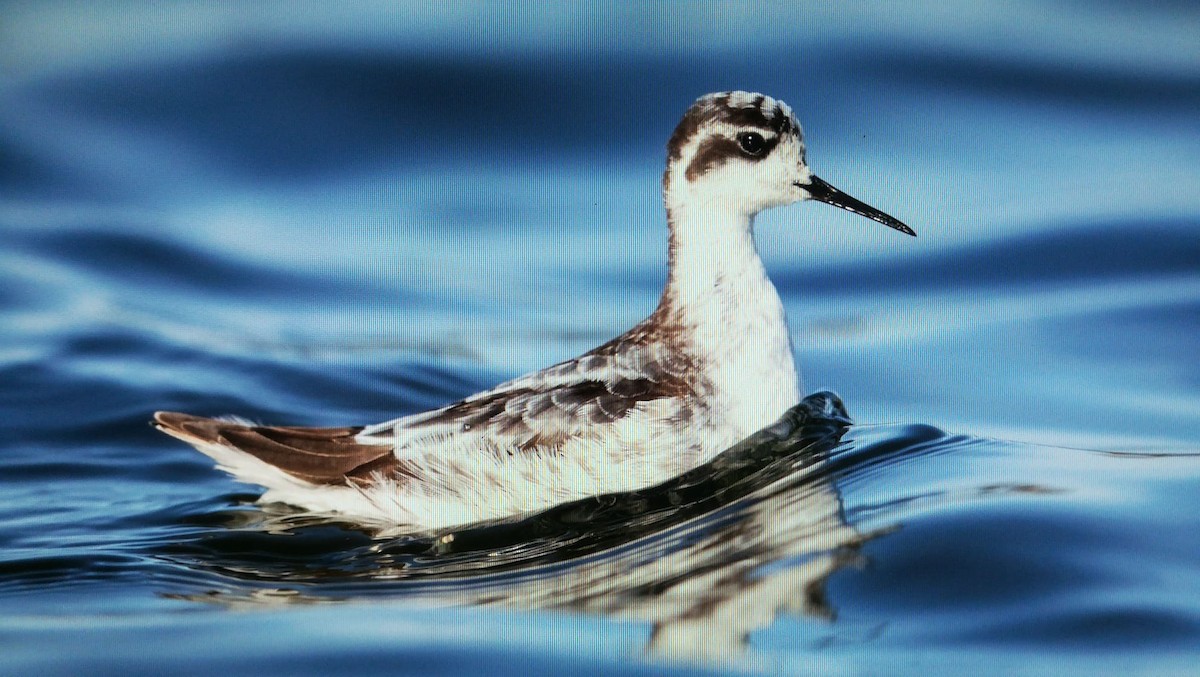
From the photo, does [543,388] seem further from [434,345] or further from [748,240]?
[434,345]

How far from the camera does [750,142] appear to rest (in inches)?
241

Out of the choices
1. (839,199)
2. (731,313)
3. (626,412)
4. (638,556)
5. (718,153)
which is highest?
(718,153)

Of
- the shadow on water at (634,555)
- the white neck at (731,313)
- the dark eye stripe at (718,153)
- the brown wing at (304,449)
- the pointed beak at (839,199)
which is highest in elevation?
the dark eye stripe at (718,153)

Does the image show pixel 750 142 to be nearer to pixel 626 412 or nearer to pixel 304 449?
pixel 626 412

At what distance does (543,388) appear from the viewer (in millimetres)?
5680

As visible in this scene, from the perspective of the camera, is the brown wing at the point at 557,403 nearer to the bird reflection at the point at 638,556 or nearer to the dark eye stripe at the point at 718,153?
the bird reflection at the point at 638,556

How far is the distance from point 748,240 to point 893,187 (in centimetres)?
302

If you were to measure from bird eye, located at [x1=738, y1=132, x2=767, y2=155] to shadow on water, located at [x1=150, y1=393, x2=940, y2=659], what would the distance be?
3.67 feet

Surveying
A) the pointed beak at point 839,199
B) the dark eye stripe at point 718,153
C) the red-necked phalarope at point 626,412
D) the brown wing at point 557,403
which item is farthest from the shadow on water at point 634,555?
the dark eye stripe at point 718,153

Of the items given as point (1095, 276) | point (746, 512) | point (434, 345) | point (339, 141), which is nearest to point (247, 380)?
point (434, 345)

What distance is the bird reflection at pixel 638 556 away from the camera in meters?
4.46

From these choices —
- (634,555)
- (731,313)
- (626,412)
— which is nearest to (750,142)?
(731,313)

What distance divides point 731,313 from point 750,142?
76 cm

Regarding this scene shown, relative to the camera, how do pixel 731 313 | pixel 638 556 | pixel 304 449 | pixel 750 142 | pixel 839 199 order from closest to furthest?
pixel 638 556
pixel 304 449
pixel 731 313
pixel 750 142
pixel 839 199
